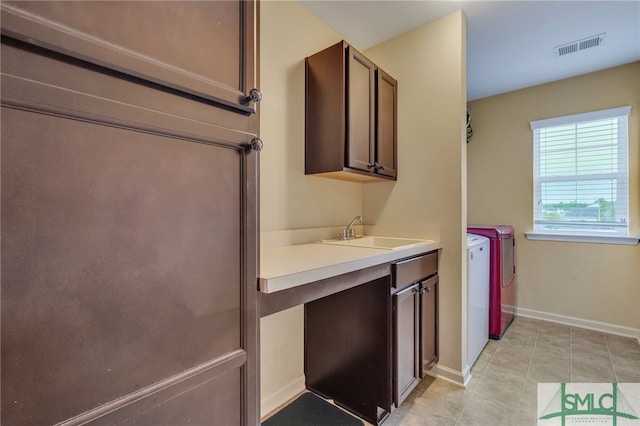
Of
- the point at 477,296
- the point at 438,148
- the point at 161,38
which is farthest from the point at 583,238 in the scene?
the point at 161,38

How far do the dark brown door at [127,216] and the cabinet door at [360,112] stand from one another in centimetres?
104

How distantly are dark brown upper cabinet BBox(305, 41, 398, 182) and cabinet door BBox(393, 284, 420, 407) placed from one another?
2.82 feet

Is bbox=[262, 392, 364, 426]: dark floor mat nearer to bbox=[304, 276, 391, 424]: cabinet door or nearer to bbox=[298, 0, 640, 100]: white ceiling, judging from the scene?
bbox=[304, 276, 391, 424]: cabinet door

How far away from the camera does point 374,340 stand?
1.61 meters

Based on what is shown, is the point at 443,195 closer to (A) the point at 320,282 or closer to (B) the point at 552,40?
(A) the point at 320,282

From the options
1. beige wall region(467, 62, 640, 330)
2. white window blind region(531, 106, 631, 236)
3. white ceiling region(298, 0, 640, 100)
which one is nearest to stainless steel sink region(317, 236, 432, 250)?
white ceiling region(298, 0, 640, 100)

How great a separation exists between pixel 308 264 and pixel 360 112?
119 cm

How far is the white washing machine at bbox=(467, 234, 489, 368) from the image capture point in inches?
83.8

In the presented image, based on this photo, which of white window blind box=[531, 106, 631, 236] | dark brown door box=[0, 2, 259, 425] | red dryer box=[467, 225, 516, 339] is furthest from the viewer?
white window blind box=[531, 106, 631, 236]

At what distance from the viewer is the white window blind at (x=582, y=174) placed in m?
2.76

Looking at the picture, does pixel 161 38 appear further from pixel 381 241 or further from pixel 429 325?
pixel 429 325

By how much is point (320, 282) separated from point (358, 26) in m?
1.99

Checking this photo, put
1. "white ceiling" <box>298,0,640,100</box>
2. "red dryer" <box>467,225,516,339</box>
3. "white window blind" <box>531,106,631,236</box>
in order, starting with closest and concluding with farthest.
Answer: "white ceiling" <box>298,0,640,100</box>
"red dryer" <box>467,225,516,339</box>
"white window blind" <box>531,106,631,236</box>

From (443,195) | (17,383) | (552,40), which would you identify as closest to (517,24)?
(552,40)
